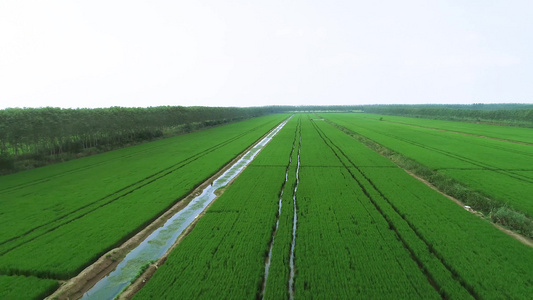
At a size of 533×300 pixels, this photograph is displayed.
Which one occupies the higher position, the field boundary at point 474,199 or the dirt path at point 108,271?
the field boundary at point 474,199

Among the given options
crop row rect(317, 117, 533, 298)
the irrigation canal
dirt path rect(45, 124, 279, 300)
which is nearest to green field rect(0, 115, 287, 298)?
dirt path rect(45, 124, 279, 300)

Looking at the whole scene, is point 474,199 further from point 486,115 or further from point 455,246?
point 486,115

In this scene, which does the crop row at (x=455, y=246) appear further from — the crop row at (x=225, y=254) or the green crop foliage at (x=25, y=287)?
the green crop foliage at (x=25, y=287)

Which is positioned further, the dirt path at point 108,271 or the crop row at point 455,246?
the dirt path at point 108,271

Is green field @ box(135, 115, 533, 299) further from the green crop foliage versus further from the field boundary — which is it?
the green crop foliage

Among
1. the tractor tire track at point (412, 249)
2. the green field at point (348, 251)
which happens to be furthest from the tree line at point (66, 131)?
the tractor tire track at point (412, 249)

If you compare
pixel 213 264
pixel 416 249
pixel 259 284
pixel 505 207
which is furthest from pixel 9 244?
pixel 505 207
